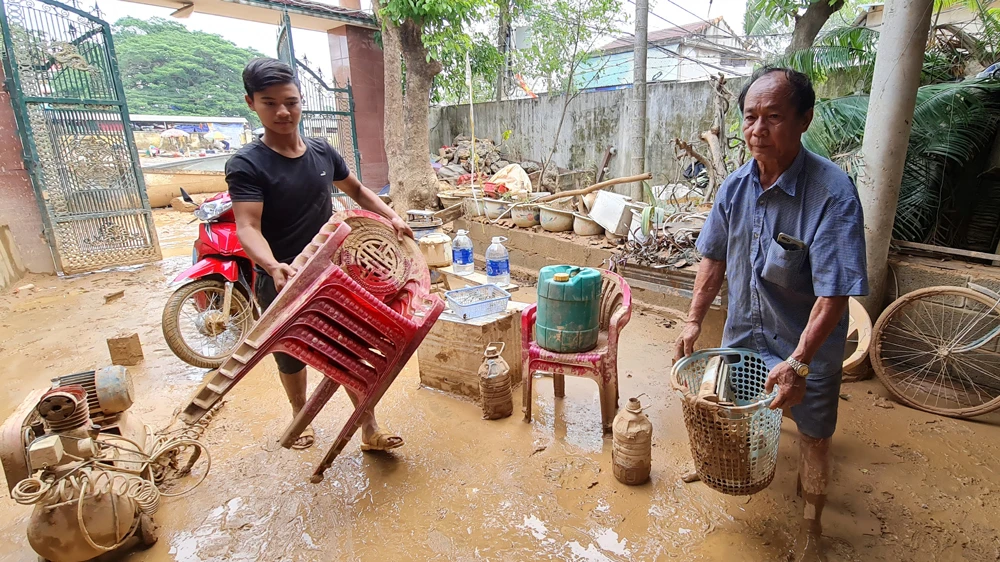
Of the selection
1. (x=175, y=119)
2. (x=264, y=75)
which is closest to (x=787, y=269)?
(x=264, y=75)

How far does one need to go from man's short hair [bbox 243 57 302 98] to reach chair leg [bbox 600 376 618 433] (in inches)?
89.8

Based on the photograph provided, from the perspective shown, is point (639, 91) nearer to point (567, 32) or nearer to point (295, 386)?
point (567, 32)

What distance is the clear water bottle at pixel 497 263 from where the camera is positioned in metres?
4.42

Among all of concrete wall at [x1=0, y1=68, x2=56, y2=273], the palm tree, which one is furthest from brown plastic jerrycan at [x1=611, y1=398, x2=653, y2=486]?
concrete wall at [x1=0, y1=68, x2=56, y2=273]

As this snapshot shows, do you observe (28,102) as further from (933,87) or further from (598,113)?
(933,87)

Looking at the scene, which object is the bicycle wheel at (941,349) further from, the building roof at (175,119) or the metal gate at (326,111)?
the building roof at (175,119)

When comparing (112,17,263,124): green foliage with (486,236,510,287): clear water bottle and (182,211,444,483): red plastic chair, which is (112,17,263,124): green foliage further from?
(182,211,444,483): red plastic chair

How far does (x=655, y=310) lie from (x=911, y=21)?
281 cm

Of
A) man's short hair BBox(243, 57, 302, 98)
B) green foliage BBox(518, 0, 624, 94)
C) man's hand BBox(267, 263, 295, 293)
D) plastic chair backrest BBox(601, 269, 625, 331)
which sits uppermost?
green foliage BBox(518, 0, 624, 94)

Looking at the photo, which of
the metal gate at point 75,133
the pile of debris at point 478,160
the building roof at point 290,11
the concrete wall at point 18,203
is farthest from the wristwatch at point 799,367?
the building roof at point 290,11

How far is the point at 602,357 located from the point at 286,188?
1891 millimetres

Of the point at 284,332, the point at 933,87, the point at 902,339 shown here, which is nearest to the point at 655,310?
the point at 902,339

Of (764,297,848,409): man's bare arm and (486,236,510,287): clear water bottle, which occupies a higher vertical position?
(764,297,848,409): man's bare arm

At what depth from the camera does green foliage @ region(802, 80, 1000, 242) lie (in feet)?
11.6
